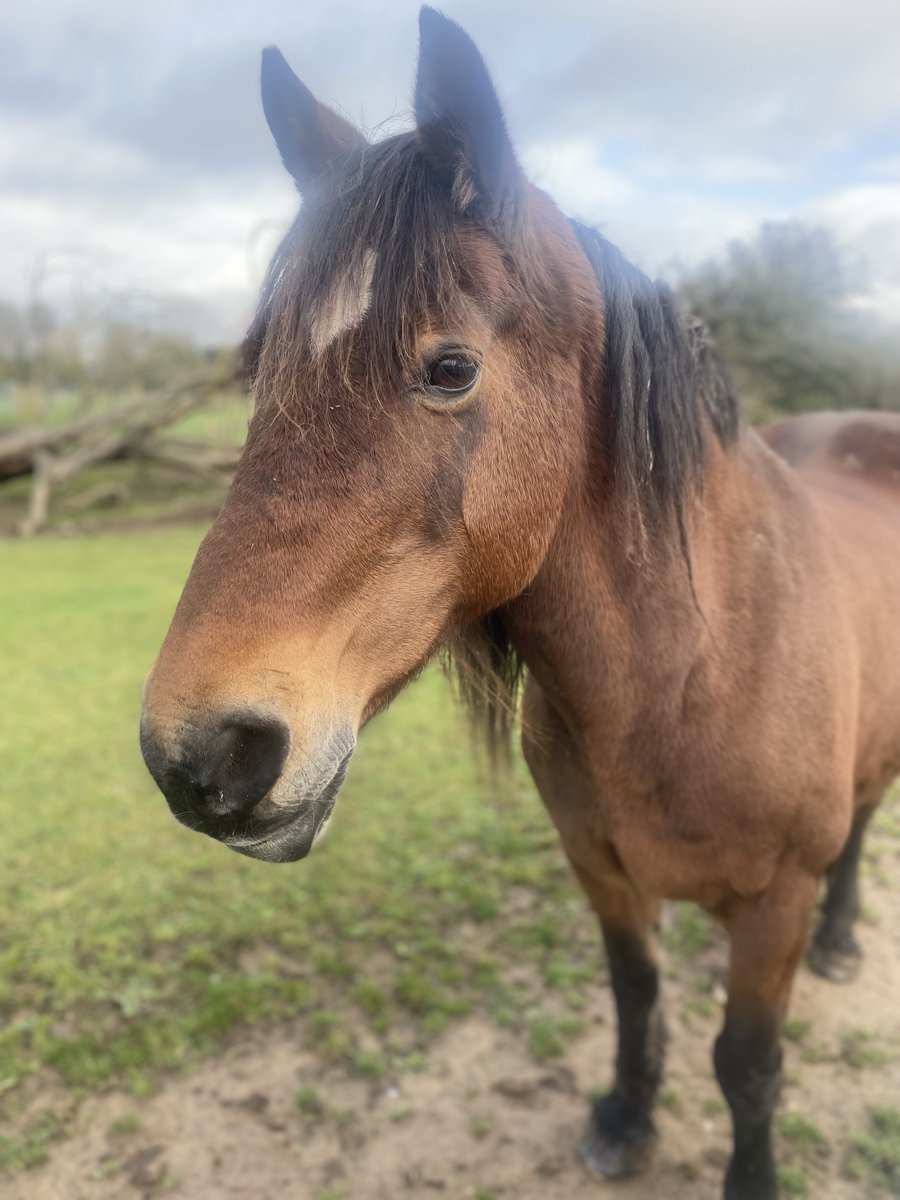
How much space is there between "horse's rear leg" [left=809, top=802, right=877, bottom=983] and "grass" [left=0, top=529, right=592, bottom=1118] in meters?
0.94

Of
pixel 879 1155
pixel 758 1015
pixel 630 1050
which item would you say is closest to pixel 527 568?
pixel 758 1015

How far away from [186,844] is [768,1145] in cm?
324

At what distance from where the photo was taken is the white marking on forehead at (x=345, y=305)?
134 centimetres

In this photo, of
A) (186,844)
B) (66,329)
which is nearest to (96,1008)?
(186,844)

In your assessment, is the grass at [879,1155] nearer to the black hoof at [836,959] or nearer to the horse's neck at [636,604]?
the black hoof at [836,959]

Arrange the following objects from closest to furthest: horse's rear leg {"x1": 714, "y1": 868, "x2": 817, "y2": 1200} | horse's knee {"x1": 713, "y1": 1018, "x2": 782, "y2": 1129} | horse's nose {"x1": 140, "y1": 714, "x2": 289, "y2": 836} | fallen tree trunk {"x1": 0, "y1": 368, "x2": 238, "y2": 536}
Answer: horse's nose {"x1": 140, "y1": 714, "x2": 289, "y2": 836}
horse's rear leg {"x1": 714, "y1": 868, "x2": 817, "y2": 1200}
horse's knee {"x1": 713, "y1": 1018, "x2": 782, "y2": 1129}
fallen tree trunk {"x1": 0, "y1": 368, "x2": 238, "y2": 536}

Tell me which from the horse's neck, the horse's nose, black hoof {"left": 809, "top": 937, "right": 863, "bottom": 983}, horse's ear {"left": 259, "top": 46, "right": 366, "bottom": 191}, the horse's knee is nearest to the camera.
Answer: the horse's nose

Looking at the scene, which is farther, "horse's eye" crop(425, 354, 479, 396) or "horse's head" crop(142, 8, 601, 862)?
"horse's eye" crop(425, 354, 479, 396)

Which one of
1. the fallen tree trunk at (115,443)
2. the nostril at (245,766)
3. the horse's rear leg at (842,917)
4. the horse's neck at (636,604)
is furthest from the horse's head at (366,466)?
the fallen tree trunk at (115,443)

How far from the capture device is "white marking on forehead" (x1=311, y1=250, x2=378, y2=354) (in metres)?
1.34

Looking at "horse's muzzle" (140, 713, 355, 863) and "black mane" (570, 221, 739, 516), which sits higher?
"black mane" (570, 221, 739, 516)

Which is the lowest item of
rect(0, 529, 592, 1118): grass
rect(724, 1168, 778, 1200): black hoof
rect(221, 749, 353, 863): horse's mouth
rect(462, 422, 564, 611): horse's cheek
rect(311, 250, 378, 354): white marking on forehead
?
rect(0, 529, 592, 1118): grass

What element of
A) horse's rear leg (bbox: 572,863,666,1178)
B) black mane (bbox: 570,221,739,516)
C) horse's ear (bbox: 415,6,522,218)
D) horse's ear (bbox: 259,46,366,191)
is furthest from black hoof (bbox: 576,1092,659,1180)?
horse's ear (bbox: 259,46,366,191)

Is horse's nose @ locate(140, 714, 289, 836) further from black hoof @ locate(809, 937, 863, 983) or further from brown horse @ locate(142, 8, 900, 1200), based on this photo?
black hoof @ locate(809, 937, 863, 983)
